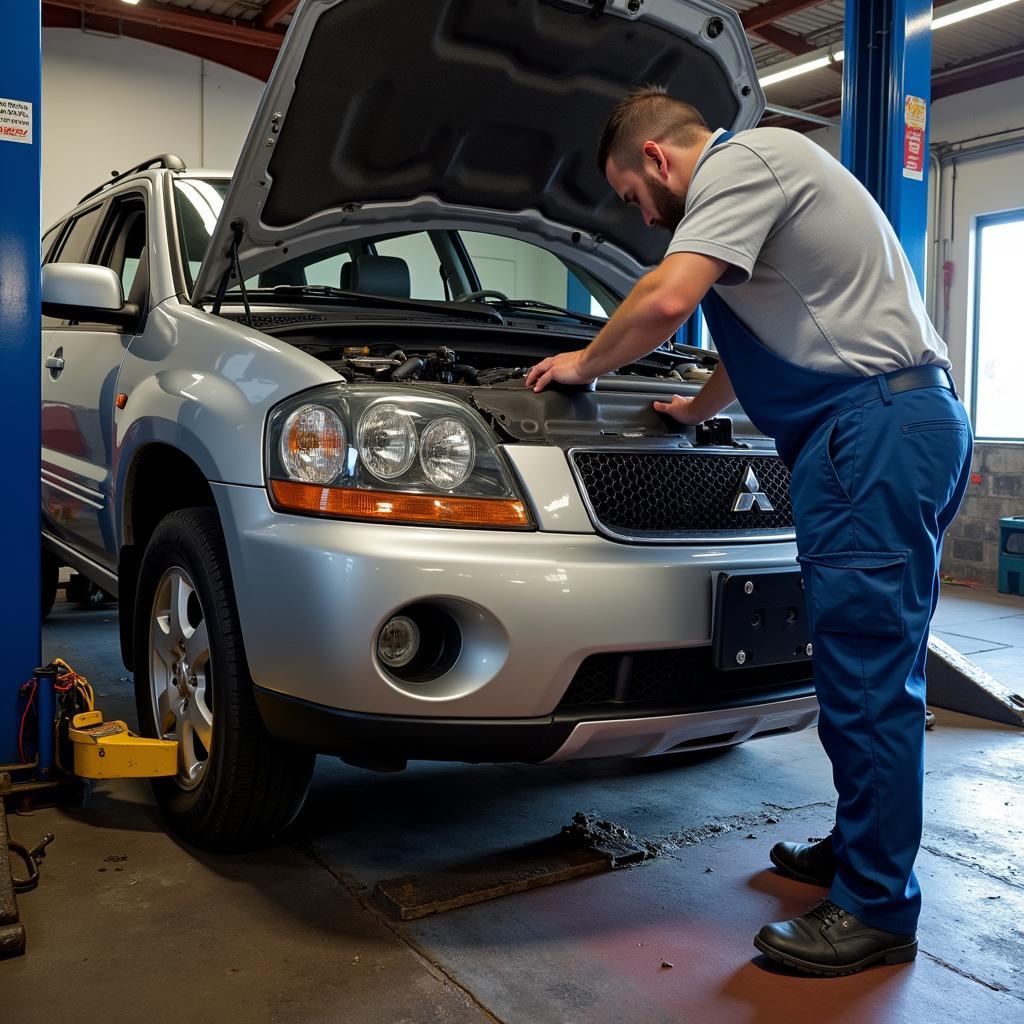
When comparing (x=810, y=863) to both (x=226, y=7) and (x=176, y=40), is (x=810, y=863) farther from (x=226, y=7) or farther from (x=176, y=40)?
(x=176, y=40)

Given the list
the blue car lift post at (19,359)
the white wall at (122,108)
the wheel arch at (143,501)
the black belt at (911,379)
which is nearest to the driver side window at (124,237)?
the blue car lift post at (19,359)

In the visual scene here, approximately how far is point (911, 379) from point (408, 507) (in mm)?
921

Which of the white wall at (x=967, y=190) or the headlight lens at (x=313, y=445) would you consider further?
the white wall at (x=967, y=190)

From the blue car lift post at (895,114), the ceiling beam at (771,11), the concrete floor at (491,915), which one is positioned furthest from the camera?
the ceiling beam at (771,11)

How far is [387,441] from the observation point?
192 cm

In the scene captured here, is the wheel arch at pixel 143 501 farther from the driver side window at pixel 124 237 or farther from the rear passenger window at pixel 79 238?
the rear passenger window at pixel 79 238

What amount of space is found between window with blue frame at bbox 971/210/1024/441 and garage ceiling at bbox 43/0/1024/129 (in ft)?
4.27

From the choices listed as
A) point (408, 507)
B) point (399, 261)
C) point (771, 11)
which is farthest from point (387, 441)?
point (771, 11)

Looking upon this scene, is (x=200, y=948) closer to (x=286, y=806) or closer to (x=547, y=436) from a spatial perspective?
(x=286, y=806)

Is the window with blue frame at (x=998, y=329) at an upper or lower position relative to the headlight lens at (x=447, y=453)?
upper

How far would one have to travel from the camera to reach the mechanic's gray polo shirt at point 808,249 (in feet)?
6.10

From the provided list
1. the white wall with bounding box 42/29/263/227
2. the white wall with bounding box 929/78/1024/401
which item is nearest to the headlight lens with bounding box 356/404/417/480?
the white wall with bounding box 42/29/263/227

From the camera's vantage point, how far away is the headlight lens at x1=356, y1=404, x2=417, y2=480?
6.23ft

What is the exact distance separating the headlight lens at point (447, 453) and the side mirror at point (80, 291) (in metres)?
1.12
